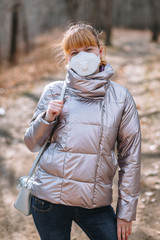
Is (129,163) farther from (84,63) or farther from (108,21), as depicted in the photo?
(108,21)

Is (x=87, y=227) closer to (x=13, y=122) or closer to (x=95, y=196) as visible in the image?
(x=95, y=196)

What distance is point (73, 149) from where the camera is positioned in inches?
71.9

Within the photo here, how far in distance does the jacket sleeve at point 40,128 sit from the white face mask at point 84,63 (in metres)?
0.24

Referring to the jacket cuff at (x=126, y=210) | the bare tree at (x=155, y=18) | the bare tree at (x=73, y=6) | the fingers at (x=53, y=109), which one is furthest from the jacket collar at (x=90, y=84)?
the bare tree at (x=155, y=18)

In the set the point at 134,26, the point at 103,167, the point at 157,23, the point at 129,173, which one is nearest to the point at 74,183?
the point at 103,167

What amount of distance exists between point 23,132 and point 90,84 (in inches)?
210

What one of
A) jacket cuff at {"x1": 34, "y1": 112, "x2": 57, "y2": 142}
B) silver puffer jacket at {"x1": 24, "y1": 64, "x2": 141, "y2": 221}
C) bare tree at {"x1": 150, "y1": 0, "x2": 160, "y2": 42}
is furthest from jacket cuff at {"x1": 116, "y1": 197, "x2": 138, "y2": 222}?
bare tree at {"x1": 150, "y1": 0, "x2": 160, "y2": 42}

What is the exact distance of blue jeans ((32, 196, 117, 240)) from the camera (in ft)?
6.06

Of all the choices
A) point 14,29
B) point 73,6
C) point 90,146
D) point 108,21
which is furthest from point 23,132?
point 108,21

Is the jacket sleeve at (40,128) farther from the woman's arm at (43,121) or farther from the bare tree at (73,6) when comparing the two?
the bare tree at (73,6)

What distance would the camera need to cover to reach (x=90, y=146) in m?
1.82

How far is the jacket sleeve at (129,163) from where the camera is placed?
187 centimetres

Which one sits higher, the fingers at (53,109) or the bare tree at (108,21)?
the fingers at (53,109)

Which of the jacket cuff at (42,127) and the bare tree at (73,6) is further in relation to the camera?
the bare tree at (73,6)
